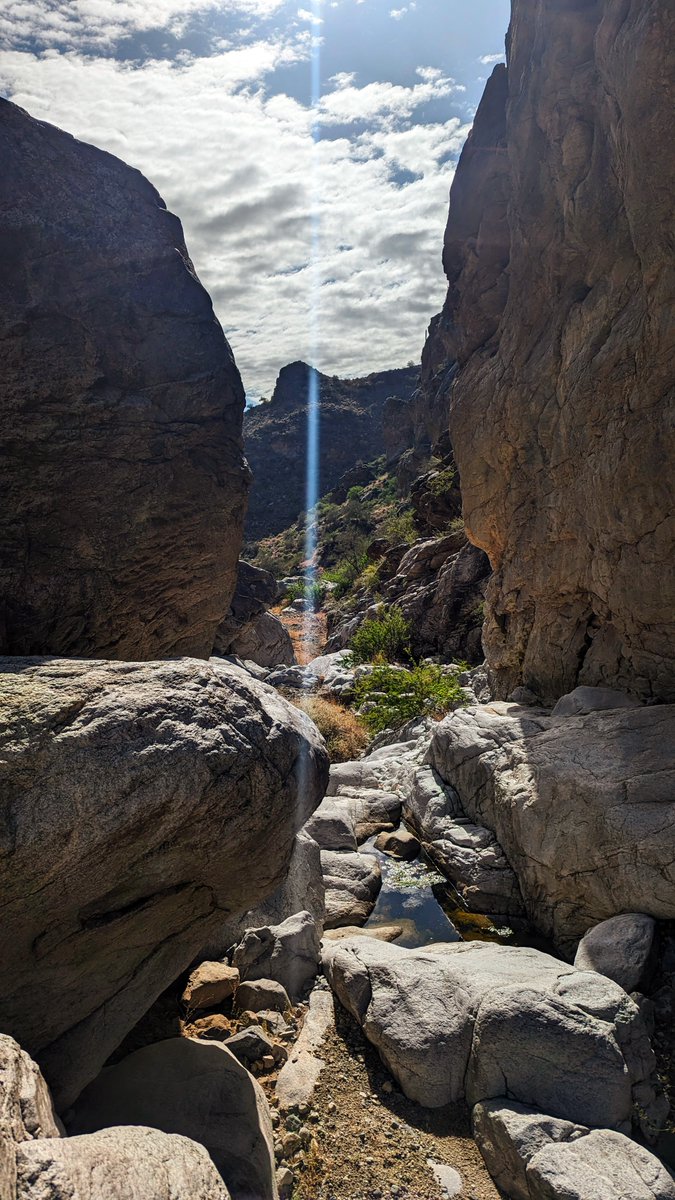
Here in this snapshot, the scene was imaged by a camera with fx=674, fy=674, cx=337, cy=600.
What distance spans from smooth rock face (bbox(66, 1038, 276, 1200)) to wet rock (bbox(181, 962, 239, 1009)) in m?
1.08

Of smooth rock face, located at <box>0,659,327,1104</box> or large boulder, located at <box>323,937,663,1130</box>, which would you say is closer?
smooth rock face, located at <box>0,659,327,1104</box>

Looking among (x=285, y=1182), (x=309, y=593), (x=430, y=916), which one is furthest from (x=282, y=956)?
(x=309, y=593)

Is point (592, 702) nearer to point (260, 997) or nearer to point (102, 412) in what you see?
point (260, 997)

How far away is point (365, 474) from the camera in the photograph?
7088 centimetres

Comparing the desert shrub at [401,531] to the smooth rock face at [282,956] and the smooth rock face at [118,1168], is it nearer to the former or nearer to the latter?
the smooth rock face at [282,956]

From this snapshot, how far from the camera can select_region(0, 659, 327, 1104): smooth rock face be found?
3.27 m

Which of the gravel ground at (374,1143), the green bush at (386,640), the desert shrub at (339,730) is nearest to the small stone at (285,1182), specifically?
the gravel ground at (374,1143)

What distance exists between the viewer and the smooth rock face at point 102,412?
4.79 m

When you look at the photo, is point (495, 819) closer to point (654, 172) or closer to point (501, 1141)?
point (501, 1141)

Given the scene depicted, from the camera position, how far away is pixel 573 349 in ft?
31.6

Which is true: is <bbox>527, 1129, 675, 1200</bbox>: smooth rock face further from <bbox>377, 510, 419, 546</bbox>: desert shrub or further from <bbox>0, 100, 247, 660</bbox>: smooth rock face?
<bbox>377, 510, 419, 546</bbox>: desert shrub

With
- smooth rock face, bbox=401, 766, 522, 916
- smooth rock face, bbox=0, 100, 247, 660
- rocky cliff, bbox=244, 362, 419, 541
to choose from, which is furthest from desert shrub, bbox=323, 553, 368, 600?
rocky cliff, bbox=244, 362, 419, 541

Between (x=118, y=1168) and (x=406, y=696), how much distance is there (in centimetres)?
1401

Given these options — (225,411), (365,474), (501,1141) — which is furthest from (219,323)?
(365,474)
